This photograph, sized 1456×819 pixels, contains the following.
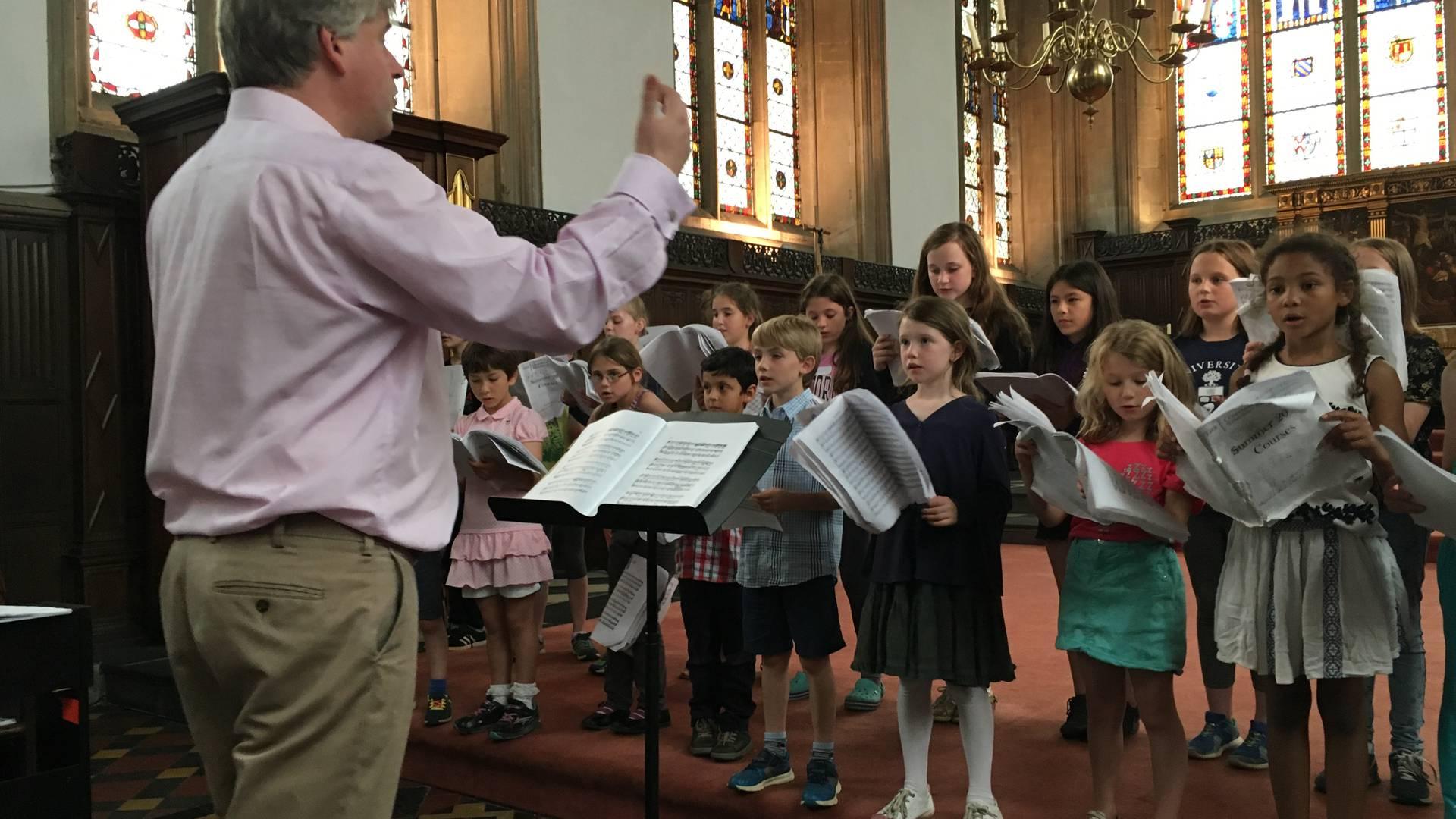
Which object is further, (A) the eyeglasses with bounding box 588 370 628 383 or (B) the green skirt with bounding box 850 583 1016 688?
(A) the eyeglasses with bounding box 588 370 628 383

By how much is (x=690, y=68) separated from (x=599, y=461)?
8.76 meters

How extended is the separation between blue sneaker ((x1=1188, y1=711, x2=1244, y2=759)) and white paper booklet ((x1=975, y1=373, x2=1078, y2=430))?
873 millimetres

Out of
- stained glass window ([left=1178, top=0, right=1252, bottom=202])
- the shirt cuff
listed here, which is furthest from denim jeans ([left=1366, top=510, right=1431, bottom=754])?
stained glass window ([left=1178, top=0, right=1252, bottom=202])

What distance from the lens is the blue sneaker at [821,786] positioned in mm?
2818

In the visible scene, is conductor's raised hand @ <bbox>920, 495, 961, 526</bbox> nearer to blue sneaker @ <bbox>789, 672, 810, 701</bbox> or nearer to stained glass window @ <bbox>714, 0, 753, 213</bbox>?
blue sneaker @ <bbox>789, 672, 810, 701</bbox>

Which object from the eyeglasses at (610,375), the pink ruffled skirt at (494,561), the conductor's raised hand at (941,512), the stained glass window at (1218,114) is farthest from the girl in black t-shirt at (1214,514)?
the stained glass window at (1218,114)

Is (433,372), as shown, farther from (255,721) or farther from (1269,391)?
(1269,391)

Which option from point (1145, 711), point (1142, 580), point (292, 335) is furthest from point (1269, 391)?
point (292, 335)

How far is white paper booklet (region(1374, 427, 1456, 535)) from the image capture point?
193 centimetres

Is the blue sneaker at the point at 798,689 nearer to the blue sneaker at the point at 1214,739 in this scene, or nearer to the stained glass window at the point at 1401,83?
the blue sneaker at the point at 1214,739

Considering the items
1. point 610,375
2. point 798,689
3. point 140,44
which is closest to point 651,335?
point 610,375

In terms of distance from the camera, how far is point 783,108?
37.4 ft

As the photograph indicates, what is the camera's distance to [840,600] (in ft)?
19.3

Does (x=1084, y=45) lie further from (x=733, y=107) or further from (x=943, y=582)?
(x=943, y=582)
